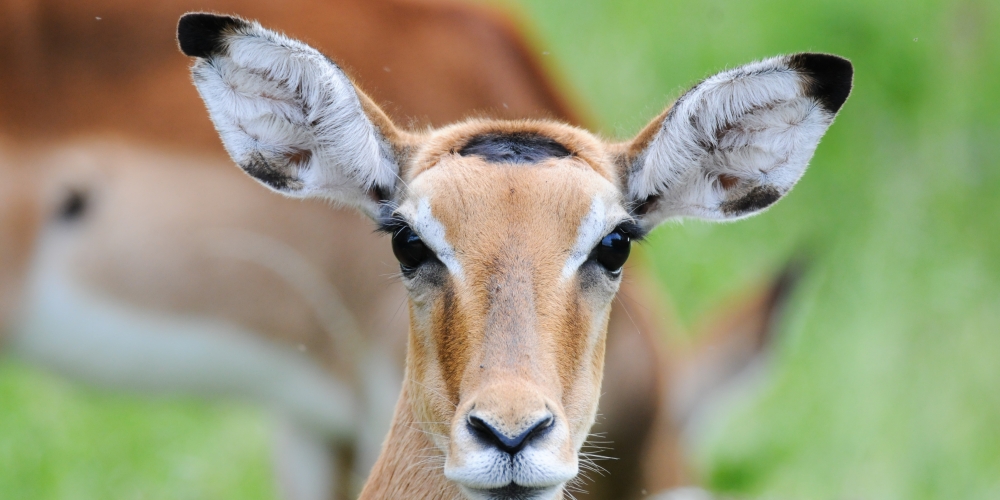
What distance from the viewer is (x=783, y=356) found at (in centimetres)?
874

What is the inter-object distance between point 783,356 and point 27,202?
516 centimetres

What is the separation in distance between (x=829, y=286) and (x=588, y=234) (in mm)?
6245

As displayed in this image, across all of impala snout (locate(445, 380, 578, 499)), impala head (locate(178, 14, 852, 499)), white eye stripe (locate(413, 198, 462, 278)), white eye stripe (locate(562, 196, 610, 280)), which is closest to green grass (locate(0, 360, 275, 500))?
impala head (locate(178, 14, 852, 499))

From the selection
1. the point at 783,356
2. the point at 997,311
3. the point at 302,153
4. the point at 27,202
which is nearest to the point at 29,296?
the point at 27,202

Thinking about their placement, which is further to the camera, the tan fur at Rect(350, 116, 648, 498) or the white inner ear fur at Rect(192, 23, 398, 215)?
the white inner ear fur at Rect(192, 23, 398, 215)

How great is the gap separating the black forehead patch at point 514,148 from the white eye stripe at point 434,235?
0.30 meters

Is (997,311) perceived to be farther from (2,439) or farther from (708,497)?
(2,439)

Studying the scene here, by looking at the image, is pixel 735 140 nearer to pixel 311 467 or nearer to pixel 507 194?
pixel 507 194

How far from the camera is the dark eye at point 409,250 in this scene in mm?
4023

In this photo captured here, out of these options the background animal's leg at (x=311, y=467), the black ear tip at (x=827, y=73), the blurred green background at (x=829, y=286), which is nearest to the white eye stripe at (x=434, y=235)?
the black ear tip at (x=827, y=73)

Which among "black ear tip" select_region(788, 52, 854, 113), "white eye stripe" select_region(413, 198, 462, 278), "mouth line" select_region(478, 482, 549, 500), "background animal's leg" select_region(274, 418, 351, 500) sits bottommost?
"background animal's leg" select_region(274, 418, 351, 500)

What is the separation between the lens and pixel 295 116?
14.1ft

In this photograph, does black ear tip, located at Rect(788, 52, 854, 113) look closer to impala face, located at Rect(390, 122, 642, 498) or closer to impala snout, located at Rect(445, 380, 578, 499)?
impala face, located at Rect(390, 122, 642, 498)

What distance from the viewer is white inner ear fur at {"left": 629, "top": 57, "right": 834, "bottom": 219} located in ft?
13.5
